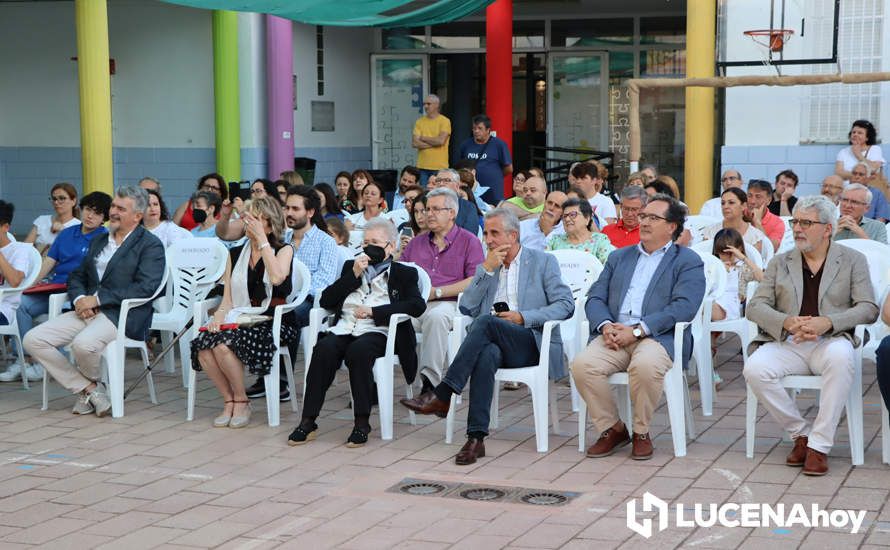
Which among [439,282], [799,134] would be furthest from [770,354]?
[799,134]

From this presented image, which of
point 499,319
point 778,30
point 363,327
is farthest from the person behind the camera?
point 778,30

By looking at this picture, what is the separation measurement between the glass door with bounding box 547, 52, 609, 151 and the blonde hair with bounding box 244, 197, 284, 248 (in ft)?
34.0

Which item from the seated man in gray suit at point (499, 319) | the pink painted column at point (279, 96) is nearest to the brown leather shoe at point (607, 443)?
the seated man in gray suit at point (499, 319)

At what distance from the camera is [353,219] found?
9.41 meters

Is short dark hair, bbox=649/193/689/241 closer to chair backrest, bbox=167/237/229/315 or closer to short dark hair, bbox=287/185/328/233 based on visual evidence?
short dark hair, bbox=287/185/328/233

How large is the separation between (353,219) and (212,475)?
4.17 m

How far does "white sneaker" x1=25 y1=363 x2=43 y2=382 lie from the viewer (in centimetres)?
779

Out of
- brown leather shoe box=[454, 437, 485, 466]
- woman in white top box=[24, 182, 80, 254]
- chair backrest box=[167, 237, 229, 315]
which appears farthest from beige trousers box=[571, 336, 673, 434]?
woman in white top box=[24, 182, 80, 254]

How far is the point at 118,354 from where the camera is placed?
6848 mm

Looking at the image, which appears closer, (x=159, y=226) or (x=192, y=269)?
(x=192, y=269)

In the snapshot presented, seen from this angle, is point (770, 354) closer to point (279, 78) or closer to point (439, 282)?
point (439, 282)

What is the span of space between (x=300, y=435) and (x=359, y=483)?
0.80 metres

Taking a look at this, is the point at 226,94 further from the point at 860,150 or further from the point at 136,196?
the point at 860,150

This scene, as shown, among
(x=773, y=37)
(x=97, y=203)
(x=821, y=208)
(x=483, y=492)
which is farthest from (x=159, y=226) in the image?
(x=773, y=37)
